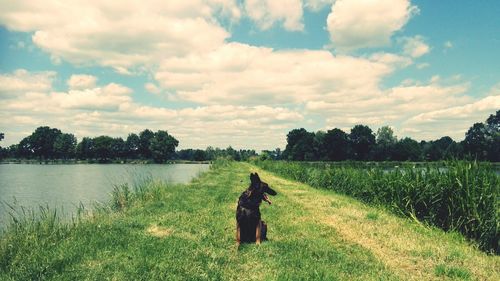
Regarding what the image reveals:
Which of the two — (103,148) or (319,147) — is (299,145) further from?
(103,148)

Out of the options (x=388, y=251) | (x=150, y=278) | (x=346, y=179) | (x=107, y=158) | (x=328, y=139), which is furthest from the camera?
(x=107, y=158)

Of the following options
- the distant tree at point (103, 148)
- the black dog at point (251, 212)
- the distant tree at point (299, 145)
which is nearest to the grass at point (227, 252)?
the black dog at point (251, 212)

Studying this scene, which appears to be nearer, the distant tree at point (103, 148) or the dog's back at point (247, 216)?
the dog's back at point (247, 216)

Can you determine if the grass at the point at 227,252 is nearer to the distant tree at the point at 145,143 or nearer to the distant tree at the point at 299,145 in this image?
the distant tree at the point at 299,145

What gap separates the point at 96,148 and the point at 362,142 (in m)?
92.7

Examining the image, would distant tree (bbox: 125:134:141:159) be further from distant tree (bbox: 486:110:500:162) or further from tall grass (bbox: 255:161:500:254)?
tall grass (bbox: 255:161:500:254)

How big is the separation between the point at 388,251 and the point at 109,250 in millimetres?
6352

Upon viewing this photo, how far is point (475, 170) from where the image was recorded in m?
12.4

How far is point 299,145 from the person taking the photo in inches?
5438

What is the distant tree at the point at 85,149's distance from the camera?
13261cm

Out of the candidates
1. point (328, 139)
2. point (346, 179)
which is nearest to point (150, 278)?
point (346, 179)

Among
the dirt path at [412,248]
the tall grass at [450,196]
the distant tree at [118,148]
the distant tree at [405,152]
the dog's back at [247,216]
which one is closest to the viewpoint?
the dirt path at [412,248]

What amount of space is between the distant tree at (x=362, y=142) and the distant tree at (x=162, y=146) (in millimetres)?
64839

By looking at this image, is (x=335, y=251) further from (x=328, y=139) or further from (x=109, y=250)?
(x=328, y=139)
